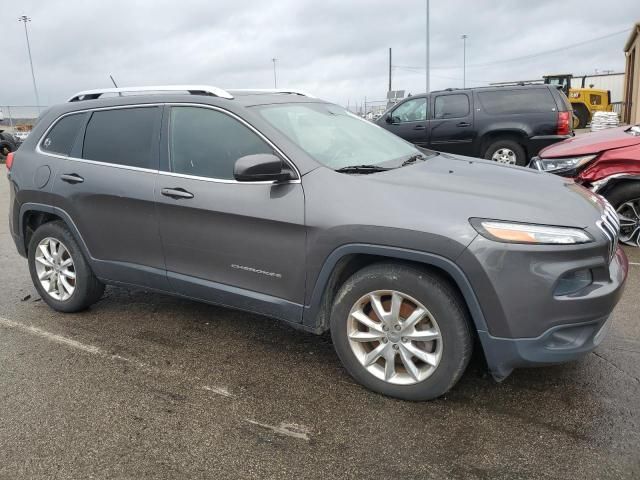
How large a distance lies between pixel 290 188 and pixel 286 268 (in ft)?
1.55

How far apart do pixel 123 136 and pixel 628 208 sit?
5.17 meters

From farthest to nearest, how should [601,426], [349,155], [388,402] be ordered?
[349,155] < [388,402] < [601,426]

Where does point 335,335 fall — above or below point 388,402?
above

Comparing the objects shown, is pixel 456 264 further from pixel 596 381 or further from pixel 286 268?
pixel 596 381

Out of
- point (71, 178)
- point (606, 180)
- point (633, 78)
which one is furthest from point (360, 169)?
point (633, 78)

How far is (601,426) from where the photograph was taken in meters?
2.76

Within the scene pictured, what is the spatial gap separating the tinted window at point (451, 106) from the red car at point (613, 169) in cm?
461

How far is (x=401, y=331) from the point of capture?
2932 millimetres

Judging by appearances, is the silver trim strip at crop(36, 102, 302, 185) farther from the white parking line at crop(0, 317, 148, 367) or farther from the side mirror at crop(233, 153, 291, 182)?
the white parking line at crop(0, 317, 148, 367)

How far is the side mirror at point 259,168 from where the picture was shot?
304 centimetres

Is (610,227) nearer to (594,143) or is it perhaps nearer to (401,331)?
(401,331)

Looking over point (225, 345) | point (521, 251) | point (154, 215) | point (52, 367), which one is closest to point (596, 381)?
point (521, 251)

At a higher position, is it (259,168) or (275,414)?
(259,168)

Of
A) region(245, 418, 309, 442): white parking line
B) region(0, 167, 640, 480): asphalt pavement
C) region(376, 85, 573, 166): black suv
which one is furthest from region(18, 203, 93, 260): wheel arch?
region(376, 85, 573, 166): black suv
